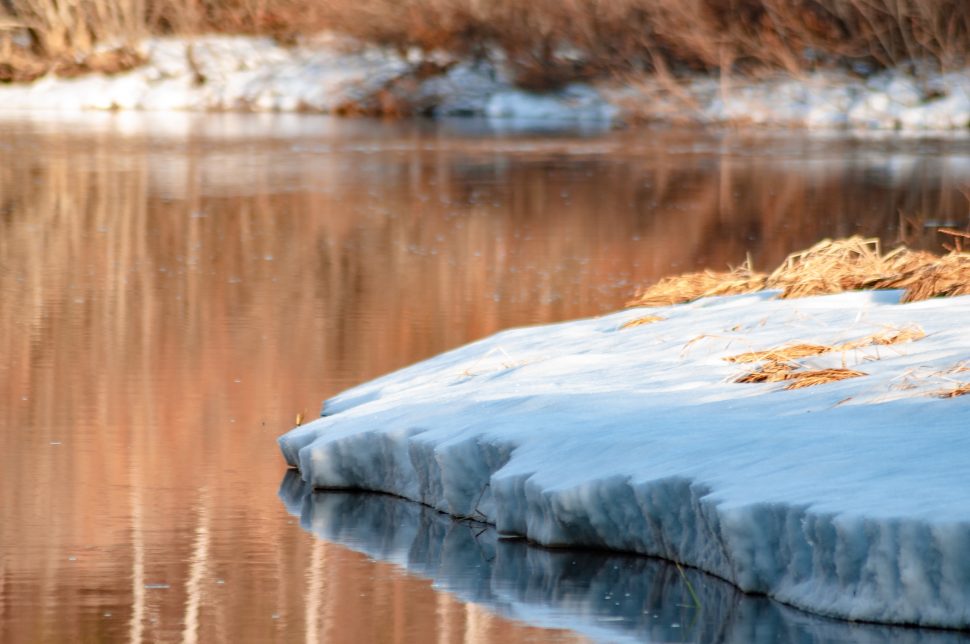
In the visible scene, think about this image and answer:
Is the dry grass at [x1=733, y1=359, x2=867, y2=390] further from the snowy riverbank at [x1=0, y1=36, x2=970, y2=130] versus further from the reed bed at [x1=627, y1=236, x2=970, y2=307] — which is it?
the snowy riverbank at [x1=0, y1=36, x2=970, y2=130]

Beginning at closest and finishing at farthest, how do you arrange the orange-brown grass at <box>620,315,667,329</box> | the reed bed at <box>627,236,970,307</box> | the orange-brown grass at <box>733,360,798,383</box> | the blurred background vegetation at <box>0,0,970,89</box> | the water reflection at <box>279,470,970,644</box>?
the water reflection at <box>279,470,970,644</box> < the orange-brown grass at <box>733,360,798,383</box> < the reed bed at <box>627,236,970,307</box> < the orange-brown grass at <box>620,315,667,329</box> < the blurred background vegetation at <box>0,0,970,89</box>

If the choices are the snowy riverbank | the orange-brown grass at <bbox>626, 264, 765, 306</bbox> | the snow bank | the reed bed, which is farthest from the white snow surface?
the snow bank

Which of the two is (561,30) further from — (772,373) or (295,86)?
Result: (772,373)

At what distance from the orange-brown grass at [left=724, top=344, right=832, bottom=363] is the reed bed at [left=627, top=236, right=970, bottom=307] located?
51.7 inches

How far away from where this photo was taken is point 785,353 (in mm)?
7957

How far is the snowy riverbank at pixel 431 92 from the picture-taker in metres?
39.1

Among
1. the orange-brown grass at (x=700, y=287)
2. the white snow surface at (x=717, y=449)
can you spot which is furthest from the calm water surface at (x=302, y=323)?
the orange-brown grass at (x=700, y=287)

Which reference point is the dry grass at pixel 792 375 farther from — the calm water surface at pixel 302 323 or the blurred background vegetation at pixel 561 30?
the blurred background vegetation at pixel 561 30

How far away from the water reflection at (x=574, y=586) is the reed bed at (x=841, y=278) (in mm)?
3000

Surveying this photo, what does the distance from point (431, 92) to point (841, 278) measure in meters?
34.5

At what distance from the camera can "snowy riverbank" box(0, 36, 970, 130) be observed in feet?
128

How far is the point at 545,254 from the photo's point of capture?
57.8ft

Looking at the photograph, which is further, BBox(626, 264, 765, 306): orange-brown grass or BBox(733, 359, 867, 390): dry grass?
BBox(626, 264, 765, 306): orange-brown grass

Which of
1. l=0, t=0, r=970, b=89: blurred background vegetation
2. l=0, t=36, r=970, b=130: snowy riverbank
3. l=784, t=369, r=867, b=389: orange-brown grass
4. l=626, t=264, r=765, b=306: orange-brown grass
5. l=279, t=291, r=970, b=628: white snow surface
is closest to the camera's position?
l=279, t=291, r=970, b=628: white snow surface
